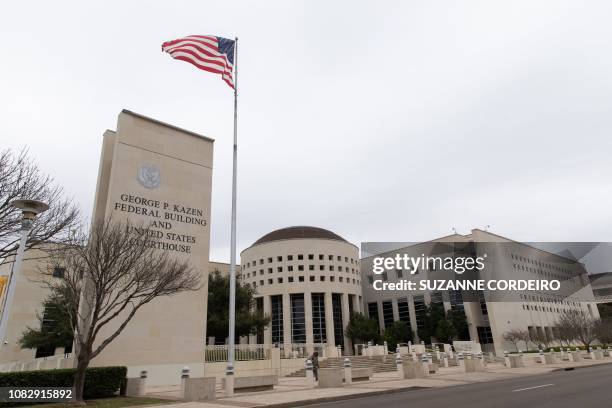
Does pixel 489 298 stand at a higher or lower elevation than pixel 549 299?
lower

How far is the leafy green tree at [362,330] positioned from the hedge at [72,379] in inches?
2041

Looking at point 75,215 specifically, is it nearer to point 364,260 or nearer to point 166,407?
point 166,407

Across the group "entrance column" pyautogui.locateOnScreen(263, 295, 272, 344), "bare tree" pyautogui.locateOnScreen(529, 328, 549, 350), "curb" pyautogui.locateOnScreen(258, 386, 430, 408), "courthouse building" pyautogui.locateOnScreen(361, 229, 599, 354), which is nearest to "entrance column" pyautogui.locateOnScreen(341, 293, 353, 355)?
"courthouse building" pyautogui.locateOnScreen(361, 229, 599, 354)

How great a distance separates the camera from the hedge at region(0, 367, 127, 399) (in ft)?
48.0

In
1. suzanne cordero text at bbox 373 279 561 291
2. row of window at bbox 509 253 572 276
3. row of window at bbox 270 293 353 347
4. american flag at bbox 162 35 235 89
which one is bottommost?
row of window at bbox 270 293 353 347

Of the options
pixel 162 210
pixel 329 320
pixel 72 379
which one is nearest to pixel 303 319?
pixel 329 320

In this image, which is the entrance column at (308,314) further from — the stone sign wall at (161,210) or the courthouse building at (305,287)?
the stone sign wall at (161,210)

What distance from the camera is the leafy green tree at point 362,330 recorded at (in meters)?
64.6

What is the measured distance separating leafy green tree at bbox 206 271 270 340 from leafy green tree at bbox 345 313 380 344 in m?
28.1

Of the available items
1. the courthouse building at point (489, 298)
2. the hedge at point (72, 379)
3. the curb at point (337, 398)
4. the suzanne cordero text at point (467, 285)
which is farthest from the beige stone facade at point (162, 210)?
the suzanne cordero text at point (467, 285)

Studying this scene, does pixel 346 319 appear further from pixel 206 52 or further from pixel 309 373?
pixel 206 52

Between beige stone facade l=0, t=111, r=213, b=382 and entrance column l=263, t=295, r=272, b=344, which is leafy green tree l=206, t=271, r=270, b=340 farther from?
entrance column l=263, t=295, r=272, b=344

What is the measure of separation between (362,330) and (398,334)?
19.5 ft

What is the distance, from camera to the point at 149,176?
24562mm
